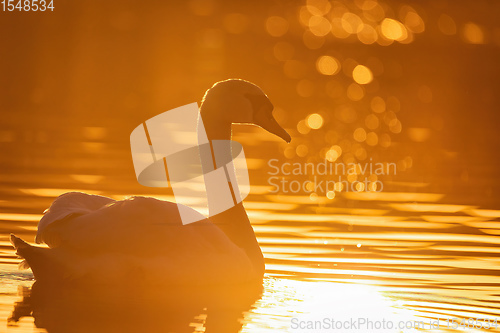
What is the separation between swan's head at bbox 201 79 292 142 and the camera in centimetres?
1388

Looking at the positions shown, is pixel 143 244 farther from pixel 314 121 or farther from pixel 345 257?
pixel 314 121

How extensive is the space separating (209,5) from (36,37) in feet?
64.9

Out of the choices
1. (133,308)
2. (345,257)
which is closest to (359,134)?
(345,257)

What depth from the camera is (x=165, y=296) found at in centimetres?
1179

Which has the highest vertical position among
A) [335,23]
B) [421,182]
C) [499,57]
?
[335,23]

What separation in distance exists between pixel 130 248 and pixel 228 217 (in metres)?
2.16

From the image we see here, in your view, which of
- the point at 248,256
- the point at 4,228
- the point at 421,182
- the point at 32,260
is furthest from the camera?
the point at 421,182

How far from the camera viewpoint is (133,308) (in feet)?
37.0

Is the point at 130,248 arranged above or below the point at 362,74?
below

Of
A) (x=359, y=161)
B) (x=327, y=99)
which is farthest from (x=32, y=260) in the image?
(x=327, y=99)

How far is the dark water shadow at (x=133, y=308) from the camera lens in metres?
10.6

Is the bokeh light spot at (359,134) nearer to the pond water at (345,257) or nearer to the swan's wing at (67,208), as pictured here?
the pond water at (345,257)

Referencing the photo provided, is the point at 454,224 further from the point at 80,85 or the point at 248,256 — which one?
the point at 80,85

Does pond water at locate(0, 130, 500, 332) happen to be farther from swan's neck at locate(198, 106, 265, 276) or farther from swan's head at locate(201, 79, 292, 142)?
swan's head at locate(201, 79, 292, 142)
